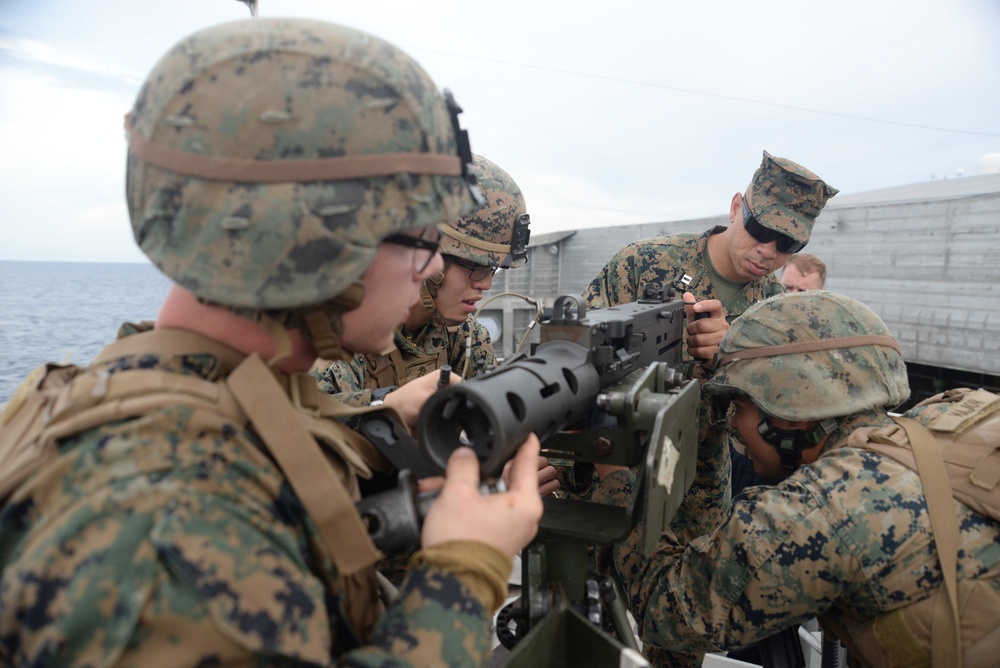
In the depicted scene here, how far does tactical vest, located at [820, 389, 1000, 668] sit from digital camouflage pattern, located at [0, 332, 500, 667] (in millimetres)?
1782

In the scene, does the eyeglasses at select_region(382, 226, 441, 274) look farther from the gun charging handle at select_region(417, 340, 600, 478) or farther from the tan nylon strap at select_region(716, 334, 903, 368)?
the tan nylon strap at select_region(716, 334, 903, 368)

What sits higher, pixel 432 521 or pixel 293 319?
pixel 293 319

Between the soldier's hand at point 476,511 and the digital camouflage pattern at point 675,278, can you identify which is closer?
the soldier's hand at point 476,511

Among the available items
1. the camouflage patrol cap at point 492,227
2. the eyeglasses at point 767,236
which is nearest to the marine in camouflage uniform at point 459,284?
the camouflage patrol cap at point 492,227

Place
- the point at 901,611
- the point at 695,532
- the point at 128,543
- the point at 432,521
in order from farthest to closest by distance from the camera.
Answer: the point at 695,532 < the point at 901,611 < the point at 432,521 < the point at 128,543

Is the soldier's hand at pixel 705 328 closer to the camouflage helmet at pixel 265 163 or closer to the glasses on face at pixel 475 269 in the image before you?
the glasses on face at pixel 475 269

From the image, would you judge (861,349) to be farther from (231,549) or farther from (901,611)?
(231,549)

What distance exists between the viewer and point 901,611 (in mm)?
2275

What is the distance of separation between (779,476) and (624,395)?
157 cm

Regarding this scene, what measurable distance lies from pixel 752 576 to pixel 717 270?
2814mm

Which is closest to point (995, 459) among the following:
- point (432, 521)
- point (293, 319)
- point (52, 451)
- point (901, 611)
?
point (901, 611)

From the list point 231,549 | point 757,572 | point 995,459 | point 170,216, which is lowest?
point 757,572

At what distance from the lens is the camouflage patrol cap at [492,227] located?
3.65 meters

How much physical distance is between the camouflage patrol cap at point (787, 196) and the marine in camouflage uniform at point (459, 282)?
5.54 feet
